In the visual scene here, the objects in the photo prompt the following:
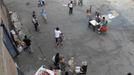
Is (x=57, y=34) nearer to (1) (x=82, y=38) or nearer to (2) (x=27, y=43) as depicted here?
(2) (x=27, y=43)

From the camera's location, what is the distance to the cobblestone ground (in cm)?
1933

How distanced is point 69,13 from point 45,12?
7.07 feet

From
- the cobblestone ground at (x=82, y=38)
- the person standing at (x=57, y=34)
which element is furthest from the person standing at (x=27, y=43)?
the person standing at (x=57, y=34)

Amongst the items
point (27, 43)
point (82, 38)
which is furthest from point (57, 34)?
point (82, 38)

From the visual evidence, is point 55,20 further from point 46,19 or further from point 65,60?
point 65,60

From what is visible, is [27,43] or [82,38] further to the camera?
[82,38]

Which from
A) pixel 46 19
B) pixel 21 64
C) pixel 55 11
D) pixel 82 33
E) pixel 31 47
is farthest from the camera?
pixel 55 11

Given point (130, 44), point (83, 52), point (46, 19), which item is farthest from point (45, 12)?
point (130, 44)

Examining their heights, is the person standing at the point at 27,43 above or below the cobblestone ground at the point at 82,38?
above

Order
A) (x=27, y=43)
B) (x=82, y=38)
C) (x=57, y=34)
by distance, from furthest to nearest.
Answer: (x=82, y=38) < (x=57, y=34) < (x=27, y=43)

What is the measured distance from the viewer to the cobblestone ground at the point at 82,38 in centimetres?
1933

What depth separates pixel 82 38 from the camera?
21969mm

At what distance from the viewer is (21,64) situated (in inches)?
757

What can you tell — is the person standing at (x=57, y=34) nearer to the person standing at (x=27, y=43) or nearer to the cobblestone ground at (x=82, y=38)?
→ the cobblestone ground at (x=82, y=38)
